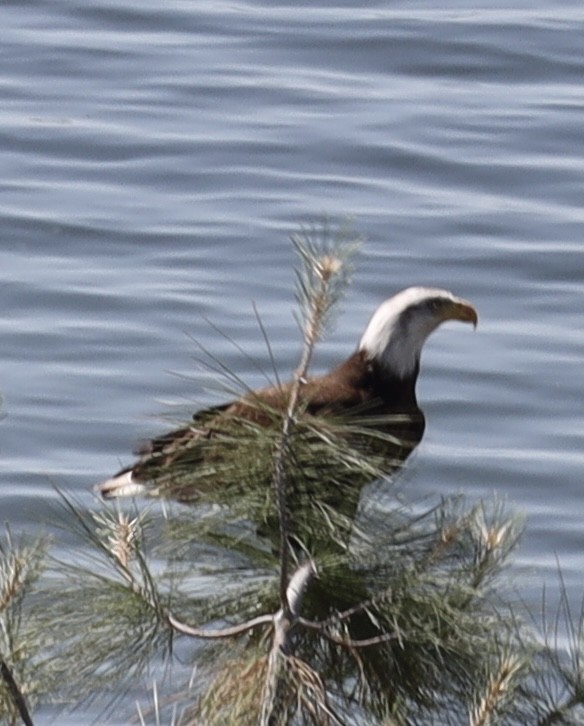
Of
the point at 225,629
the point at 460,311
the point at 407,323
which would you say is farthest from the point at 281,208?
the point at 225,629

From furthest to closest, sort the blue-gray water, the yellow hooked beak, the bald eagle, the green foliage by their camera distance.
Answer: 1. the blue-gray water
2. the yellow hooked beak
3. the bald eagle
4. the green foliage

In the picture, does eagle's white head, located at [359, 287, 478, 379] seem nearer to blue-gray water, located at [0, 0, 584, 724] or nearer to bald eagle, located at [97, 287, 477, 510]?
bald eagle, located at [97, 287, 477, 510]

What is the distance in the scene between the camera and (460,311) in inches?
235

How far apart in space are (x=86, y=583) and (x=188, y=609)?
0.45 ft

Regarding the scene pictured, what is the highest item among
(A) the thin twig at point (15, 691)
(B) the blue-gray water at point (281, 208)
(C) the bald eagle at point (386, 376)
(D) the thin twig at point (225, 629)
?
(D) the thin twig at point (225, 629)

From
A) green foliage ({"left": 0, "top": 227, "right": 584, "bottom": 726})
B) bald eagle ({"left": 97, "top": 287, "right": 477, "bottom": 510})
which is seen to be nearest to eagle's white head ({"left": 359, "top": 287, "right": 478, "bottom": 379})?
bald eagle ({"left": 97, "top": 287, "right": 477, "bottom": 510})

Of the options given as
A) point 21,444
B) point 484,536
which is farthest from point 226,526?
point 21,444

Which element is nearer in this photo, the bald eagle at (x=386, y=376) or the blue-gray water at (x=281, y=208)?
the bald eagle at (x=386, y=376)

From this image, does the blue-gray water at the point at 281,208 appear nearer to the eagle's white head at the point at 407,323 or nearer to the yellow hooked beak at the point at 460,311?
the eagle's white head at the point at 407,323

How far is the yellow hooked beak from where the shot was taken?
19.5 ft

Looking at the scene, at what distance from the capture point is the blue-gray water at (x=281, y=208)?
348 inches

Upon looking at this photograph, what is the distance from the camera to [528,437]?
29.2ft

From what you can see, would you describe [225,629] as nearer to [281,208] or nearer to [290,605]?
[290,605]

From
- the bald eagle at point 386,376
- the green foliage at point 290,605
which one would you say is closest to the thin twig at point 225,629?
the green foliage at point 290,605
